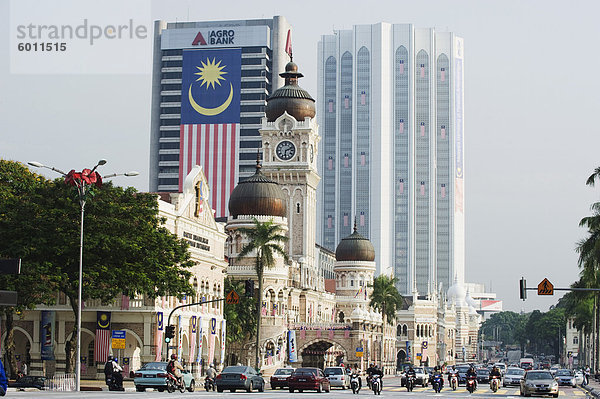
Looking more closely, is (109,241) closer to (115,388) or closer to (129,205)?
(129,205)

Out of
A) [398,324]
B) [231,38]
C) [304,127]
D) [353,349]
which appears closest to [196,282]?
[353,349]

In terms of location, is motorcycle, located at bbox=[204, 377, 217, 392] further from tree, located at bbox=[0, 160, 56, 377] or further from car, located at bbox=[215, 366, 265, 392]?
tree, located at bbox=[0, 160, 56, 377]

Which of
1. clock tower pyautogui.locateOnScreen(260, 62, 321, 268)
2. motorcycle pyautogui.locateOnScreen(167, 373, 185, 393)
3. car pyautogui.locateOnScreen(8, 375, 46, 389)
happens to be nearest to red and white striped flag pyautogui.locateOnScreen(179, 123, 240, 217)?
clock tower pyautogui.locateOnScreen(260, 62, 321, 268)

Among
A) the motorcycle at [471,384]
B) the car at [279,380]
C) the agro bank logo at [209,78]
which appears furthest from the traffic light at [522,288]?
the agro bank logo at [209,78]

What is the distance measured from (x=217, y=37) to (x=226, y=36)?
6.01 ft

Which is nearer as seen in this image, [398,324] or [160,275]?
[160,275]

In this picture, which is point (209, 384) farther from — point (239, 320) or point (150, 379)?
point (239, 320)

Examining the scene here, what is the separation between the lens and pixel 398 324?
7067 inches

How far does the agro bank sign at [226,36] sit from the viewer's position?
193625 millimetres

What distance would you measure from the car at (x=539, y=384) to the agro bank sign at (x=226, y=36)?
146 m

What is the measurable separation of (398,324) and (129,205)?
12355 cm

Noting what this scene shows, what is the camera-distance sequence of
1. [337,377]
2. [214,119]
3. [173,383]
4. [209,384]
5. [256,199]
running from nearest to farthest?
Result: [173,383] → [209,384] → [337,377] → [256,199] → [214,119]

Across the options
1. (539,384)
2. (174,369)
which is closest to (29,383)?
(174,369)

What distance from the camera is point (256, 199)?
11662cm
